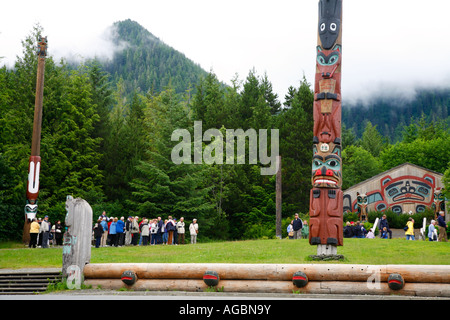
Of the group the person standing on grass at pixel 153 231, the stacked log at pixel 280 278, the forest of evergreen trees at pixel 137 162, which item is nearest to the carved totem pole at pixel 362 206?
the forest of evergreen trees at pixel 137 162

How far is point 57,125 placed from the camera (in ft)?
138

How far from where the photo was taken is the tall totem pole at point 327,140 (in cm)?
1573

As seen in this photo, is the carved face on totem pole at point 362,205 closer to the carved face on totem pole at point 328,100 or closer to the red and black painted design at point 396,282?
the carved face on totem pole at point 328,100

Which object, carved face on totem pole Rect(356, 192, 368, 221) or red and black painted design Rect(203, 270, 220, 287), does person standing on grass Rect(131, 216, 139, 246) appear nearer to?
red and black painted design Rect(203, 270, 220, 287)

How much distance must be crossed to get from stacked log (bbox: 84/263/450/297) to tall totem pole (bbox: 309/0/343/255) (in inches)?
194

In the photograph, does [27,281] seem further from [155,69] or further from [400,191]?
[155,69]

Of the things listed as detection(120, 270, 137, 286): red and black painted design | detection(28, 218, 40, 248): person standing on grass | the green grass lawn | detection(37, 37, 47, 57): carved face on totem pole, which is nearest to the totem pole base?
the green grass lawn

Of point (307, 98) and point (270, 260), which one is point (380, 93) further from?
point (270, 260)

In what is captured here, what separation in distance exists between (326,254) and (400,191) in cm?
2941

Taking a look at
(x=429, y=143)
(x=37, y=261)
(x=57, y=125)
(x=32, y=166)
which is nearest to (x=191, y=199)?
(x=57, y=125)

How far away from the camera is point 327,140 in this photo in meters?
16.1

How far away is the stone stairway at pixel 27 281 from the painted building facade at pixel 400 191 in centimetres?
3330

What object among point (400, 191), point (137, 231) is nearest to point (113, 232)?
point (137, 231)
